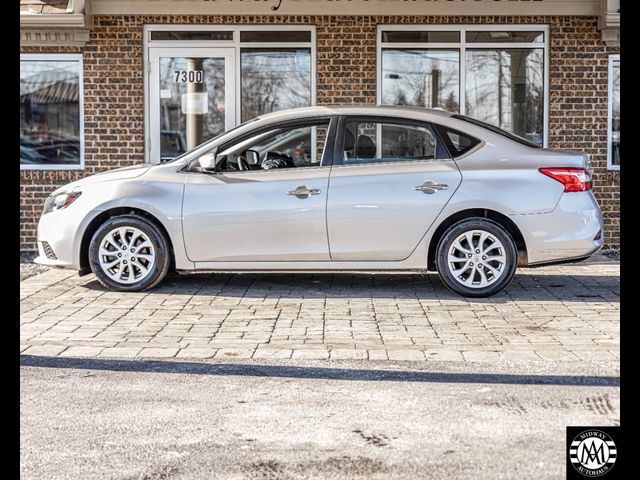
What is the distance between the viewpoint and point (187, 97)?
1405 centimetres

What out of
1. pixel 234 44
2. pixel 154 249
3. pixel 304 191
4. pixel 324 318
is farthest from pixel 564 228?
pixel 234 44

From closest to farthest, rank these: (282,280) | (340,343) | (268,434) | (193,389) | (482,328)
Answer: (268,434), (193,389), (340,343), (482,328), (282,280)

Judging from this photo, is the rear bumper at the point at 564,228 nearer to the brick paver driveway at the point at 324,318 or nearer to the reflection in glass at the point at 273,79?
the brick paver driveway at the point at 324,318

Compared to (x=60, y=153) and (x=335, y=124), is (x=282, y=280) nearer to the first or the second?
(x=335, y=124)

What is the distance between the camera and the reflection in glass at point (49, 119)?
14039mm

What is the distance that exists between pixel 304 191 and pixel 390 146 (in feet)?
3.51

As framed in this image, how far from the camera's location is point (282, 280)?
35.9 ft

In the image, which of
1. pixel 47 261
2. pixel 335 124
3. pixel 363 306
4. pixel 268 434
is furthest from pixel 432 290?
pixel 268 434

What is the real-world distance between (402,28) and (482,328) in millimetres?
6741

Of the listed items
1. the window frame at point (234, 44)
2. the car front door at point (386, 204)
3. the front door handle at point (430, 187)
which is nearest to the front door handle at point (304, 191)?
the car front door at point (386, 204)

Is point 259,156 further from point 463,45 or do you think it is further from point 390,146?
point 463,45

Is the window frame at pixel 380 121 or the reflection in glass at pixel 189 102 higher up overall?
the reflection in glass at pixel 189 102

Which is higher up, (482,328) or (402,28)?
(402,28)

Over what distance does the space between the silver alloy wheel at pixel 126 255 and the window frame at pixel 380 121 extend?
1995mm
